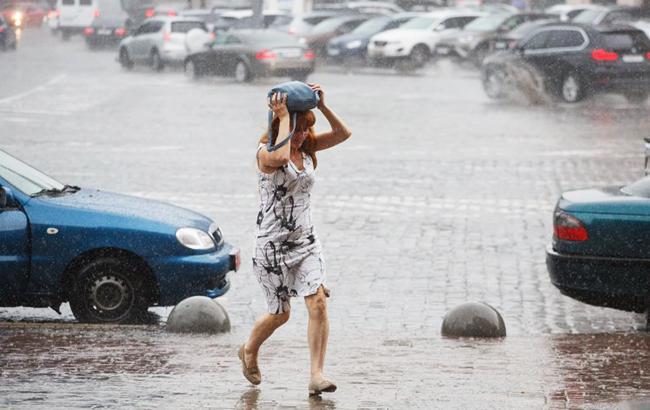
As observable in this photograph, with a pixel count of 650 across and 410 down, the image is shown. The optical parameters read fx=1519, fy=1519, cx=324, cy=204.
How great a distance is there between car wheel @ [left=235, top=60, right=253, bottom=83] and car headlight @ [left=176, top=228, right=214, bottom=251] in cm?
2776

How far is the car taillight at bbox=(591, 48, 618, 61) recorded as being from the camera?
98.6 ft

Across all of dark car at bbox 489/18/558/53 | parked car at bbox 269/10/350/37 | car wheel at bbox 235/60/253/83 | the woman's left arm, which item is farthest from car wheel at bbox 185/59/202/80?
the woman's left arm

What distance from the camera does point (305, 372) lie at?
8.52 meters

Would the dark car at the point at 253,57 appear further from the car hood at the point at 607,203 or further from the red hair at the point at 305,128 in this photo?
the red hair at the point at 305,128

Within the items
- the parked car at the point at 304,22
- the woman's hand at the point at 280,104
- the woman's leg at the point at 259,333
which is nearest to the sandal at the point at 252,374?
the woman's leg at the point at 259,333

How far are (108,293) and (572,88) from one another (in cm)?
2107

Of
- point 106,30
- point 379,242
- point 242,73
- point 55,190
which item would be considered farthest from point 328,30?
point 55,190

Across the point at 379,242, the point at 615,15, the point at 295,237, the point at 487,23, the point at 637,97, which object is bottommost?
the point at 487,23

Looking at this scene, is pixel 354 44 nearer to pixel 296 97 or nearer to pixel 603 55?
pixel 603 55

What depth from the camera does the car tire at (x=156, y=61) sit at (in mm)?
43906

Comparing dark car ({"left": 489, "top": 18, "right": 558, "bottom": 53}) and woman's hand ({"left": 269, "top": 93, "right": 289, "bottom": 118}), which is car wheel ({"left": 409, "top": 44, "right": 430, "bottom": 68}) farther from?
woman's hand ({"left": 269, "top": 93, "right": 289, "bottom": 118})

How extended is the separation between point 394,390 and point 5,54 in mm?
45884

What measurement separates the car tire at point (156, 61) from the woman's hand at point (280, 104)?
3678 cm

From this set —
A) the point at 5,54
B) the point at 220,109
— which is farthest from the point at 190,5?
the point at 220,109
